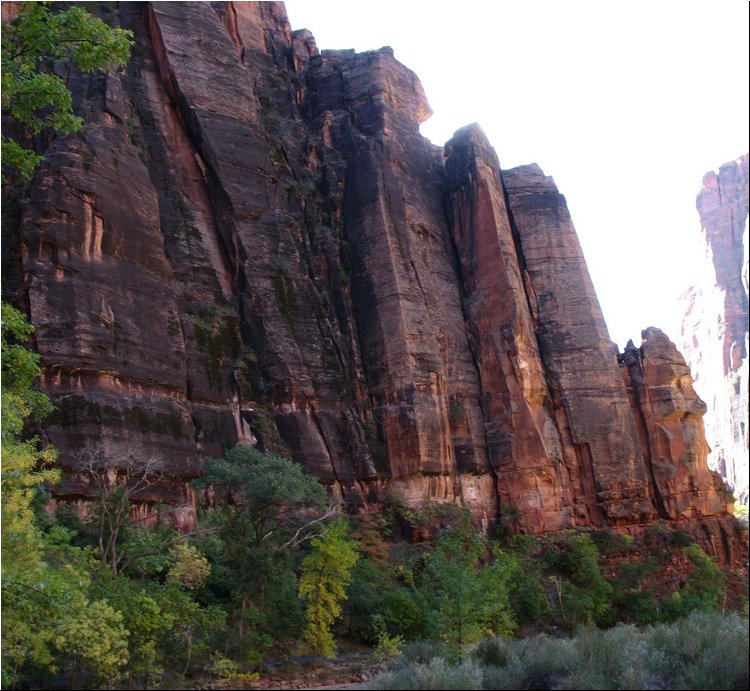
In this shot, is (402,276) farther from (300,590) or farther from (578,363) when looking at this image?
(300,590)

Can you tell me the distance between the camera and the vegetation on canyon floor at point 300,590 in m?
12.3

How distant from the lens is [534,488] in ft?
132

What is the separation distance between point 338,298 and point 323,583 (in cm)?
2252

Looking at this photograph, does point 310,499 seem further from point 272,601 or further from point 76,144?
point 76,144

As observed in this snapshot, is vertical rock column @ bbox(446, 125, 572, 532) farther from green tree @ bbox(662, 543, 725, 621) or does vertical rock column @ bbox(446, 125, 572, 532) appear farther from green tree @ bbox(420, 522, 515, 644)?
green tree @ bbox(420, 522, 515, 644)

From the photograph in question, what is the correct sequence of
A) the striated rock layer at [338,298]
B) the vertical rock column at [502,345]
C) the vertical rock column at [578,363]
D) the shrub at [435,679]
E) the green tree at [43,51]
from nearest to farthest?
the shrub at [435,679] < the green tree at [43,51] < the striated rock layer at [338,298] < the vertical rock column at [502,345] < the vertical rock column at [578,363]

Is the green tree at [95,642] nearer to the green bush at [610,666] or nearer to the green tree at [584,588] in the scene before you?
the green bush at [610,666]

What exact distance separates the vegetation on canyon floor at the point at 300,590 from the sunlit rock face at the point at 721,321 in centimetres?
7186

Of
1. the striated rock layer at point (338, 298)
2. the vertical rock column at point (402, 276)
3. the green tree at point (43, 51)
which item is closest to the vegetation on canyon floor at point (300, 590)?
the striated rock layer at point (338, 298)

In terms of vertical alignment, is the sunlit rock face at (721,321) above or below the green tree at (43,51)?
above

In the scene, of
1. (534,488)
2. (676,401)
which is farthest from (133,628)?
(676,401)

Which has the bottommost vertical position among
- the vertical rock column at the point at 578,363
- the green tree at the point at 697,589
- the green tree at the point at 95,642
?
the green tree at the point at 697,589

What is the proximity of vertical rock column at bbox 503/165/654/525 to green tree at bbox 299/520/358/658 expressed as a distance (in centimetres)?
2252

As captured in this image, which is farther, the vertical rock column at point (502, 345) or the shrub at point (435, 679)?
the vertical rock column at point (502, 345)
